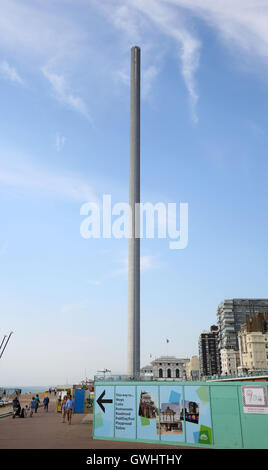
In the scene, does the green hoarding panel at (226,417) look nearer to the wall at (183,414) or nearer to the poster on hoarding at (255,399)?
the wall at (183,414)

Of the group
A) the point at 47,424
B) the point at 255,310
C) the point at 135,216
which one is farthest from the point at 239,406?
the point at 255,310

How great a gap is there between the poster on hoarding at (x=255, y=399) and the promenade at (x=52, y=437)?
14.0 feet

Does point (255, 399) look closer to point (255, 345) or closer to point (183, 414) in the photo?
point (183, 414)

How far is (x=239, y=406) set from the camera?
1783 cm

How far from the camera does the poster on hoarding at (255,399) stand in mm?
17344

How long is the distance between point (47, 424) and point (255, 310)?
543ft

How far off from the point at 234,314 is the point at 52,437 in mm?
164824

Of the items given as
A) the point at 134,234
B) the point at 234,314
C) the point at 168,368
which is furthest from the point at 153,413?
the point at 234,314

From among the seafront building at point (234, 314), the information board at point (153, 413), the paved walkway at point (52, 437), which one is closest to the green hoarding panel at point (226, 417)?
the information board at point (153, 413)

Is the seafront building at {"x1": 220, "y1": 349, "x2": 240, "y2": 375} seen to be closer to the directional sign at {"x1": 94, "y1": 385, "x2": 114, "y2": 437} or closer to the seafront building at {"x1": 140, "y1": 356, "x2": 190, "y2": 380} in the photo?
the seafront building at {"x1": 140, "y1": 356, "x2": 190, "y2": 380}

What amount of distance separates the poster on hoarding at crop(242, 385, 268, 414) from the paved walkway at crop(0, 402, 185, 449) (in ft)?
13.9

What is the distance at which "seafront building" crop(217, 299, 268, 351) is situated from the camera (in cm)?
17162
